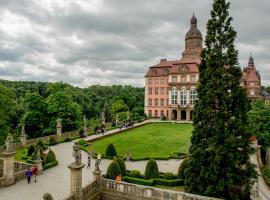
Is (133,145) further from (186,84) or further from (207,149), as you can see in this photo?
(186,84)

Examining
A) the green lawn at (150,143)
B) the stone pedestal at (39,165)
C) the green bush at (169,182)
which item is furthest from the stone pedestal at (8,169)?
the green lawn at (150,143)

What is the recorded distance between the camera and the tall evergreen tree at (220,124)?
14367 mm

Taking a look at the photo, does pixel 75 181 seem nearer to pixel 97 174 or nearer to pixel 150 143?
pixel 97 174

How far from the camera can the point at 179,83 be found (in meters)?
56.7

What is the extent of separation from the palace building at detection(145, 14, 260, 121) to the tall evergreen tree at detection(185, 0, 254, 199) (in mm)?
40115

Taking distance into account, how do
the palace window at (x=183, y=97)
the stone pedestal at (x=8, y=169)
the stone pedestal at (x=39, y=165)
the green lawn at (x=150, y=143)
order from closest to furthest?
the stone pedestal at (x=8, y=169) < the stone pedestal at (x=39, y=165) < the green lawn at (x=150, y=143) < the palace window at (x=183, y=97)

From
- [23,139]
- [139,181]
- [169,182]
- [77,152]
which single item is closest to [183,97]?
[23,139]

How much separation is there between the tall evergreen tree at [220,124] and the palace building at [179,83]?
40115 mm

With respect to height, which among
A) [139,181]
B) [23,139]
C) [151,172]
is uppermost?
[23,139]

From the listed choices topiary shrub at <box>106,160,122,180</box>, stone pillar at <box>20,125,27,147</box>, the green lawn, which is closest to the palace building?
the green lawn

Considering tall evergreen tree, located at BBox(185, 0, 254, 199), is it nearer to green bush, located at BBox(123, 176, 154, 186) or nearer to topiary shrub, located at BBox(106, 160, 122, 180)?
green bush, located at BBox(123, 176, 154, 186)

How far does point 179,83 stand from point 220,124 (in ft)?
140

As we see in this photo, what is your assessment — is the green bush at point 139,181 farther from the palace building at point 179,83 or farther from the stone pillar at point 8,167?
the palace building at point 179,83

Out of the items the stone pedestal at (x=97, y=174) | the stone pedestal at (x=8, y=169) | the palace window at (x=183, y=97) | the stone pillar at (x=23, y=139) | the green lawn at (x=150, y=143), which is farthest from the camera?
the palace window at (x=183, y=97)
